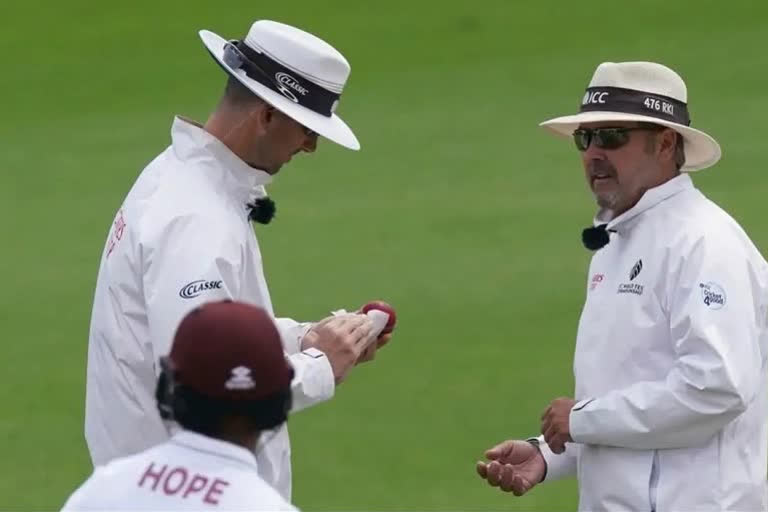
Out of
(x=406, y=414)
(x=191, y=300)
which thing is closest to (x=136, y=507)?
(x=191, y=300)

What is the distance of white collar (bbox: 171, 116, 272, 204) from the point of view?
19.4 feet

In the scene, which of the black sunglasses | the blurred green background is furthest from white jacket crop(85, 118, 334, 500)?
the blurred green background

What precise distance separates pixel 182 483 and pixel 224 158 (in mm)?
2097

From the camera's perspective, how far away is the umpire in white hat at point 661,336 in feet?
19.2

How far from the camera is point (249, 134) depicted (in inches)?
235

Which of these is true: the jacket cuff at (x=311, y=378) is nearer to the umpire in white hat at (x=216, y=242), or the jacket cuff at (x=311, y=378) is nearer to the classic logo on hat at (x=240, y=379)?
the umpire in white hat at (x=216, y=242)

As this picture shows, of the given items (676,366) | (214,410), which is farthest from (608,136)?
(214,410)

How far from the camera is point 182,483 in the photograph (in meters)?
3.98

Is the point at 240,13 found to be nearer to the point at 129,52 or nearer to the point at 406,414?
the point at 129,52

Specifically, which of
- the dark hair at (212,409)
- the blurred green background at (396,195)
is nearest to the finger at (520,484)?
the dark hair at (212,409)

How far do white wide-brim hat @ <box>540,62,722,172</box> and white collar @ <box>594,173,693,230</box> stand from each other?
0.21 m

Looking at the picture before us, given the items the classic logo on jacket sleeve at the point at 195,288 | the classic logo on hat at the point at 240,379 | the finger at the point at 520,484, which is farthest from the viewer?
the finger at the point at 520,484

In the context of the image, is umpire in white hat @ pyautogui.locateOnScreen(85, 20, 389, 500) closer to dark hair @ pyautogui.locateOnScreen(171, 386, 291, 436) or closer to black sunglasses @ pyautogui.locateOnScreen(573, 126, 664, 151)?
black sunglasses @ pyautogui.locateOnScreen(573, 126, 664, 151)

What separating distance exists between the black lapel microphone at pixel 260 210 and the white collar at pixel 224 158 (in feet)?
0.07
